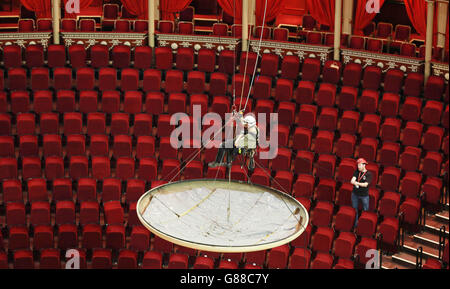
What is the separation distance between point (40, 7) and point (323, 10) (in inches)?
115

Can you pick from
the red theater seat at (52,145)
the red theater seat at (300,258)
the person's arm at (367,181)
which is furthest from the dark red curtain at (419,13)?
the red theater seat at (52,145)

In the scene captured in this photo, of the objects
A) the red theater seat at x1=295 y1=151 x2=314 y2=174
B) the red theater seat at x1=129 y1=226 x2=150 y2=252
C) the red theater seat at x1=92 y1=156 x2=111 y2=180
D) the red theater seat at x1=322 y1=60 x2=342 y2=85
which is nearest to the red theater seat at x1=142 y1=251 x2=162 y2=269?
the red theater seat at x1=129 y1=226 x2=150 y2=252

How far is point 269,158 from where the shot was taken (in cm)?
736

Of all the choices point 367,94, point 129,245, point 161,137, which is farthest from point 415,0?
point 129,245

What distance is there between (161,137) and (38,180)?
1170mm

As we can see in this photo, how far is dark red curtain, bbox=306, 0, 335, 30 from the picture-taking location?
834 cm

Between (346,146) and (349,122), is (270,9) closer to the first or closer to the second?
(349,122)

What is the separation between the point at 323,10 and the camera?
8391 mm

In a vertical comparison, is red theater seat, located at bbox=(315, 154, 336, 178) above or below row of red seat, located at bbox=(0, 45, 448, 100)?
below

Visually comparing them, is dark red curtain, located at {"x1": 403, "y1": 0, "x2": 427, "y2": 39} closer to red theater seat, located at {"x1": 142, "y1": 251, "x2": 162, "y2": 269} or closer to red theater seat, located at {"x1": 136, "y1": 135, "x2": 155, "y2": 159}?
red theater seat, located at {"x1": 136, "y1": 135, "x2": 155, "y2": 159}

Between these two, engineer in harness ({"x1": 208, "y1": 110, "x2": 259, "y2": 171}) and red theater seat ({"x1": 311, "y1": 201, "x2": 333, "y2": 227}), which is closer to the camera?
engineer in harness ({"x1": 208, "y1": 110, "x2": 259, "y2": 171})

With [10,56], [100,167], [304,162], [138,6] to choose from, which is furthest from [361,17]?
[10,56]

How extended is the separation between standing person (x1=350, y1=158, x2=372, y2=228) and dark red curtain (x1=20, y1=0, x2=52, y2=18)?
3809 mm
